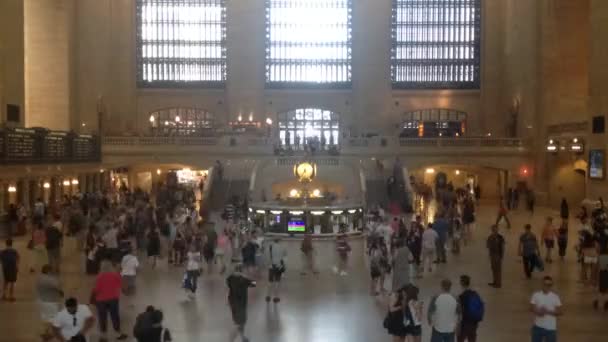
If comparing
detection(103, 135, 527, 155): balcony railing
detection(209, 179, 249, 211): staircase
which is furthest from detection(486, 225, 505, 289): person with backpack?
detection(103, 135, 527, 155): balcony railing

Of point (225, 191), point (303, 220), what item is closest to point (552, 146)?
point (225, 191)

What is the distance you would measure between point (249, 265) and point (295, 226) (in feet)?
31.9

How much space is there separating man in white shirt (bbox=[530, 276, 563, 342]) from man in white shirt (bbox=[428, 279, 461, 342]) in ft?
3.28

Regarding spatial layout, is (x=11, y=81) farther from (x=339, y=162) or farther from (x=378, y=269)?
(x=378, y=269)

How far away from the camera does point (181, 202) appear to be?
32.7 m

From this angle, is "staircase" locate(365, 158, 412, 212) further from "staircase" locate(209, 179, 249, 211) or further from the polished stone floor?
the polished stone floor

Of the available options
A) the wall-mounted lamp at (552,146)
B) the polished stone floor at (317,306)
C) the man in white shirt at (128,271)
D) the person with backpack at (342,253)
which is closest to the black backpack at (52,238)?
the polished stone floor at (317,306)

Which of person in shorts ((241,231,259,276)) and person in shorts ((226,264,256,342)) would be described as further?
person in shorts ((241,231,259,276))

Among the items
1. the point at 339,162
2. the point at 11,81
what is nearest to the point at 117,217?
the point at 11,81

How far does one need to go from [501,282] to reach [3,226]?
1634cm

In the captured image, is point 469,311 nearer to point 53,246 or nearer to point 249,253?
point 249,253

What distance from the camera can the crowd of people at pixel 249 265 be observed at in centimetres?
984

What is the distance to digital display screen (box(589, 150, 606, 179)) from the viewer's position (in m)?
31.7

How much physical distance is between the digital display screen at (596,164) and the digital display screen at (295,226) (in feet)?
42.4
